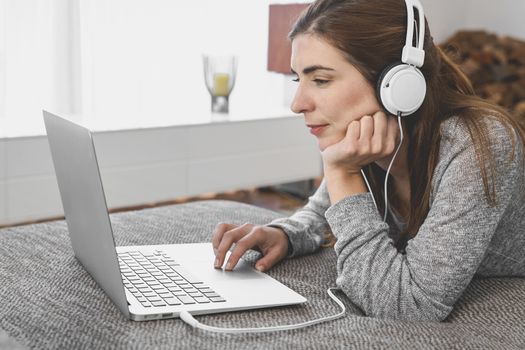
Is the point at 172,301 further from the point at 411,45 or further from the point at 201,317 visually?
the point at 411,45

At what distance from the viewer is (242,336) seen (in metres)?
0.85

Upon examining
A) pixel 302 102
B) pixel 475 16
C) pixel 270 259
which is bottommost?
pixel 270 259

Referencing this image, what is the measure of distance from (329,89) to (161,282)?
40cm

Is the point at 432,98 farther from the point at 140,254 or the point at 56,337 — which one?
the point at 56,337

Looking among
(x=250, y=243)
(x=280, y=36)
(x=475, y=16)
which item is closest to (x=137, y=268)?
(x=250, y=243)

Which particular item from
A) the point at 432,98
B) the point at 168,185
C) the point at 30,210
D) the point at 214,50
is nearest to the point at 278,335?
the point at 432,98

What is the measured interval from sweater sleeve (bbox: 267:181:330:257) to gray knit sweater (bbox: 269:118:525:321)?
0.46ft

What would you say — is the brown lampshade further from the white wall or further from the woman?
the woman

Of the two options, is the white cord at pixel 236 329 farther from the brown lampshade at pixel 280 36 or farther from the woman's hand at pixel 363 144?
the brown lampshade at pixel 280 36

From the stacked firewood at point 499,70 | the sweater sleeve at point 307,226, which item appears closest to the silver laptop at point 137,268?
the sweater sleeve at point 307,226

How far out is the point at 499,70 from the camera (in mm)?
3572

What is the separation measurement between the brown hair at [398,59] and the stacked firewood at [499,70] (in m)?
2.36

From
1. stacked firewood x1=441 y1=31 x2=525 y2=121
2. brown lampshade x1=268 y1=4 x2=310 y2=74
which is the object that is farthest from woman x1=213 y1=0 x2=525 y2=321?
stacked firewood x1=441 y1=31 x2=525 y2=121

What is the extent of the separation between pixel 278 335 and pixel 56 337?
0.85 ft
